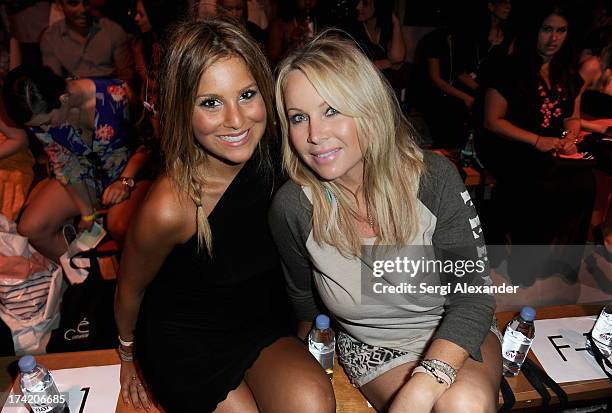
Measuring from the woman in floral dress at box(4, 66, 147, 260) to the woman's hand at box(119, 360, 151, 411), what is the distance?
115 cm

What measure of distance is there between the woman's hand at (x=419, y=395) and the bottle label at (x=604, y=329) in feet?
3.00

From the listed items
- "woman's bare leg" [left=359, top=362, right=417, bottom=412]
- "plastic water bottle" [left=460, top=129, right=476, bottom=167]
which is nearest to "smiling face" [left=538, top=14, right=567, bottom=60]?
"plastic water bottle" [left=460, top=129, right=476, bottom=167]

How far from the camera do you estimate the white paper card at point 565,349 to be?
1.79 metres

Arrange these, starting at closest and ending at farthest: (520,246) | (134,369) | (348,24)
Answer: (134,369)
(520,246)
(348,24)

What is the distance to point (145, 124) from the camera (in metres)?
2.79

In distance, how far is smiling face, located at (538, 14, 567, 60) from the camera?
9.95ft

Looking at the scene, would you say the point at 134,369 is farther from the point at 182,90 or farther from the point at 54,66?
the point at 54,66

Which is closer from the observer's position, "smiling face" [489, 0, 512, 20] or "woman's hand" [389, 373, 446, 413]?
"woman's hand" [389, 373, 446, 413]

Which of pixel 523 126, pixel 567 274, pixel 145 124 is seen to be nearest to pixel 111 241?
pixel 145 124

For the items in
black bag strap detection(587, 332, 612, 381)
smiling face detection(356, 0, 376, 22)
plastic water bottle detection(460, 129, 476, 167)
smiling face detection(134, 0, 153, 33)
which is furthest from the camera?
smiling face detection(134, 0, 153, 33)

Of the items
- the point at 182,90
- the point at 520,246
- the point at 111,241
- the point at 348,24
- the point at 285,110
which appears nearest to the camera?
the point at 182,90

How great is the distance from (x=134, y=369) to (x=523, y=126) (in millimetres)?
2875

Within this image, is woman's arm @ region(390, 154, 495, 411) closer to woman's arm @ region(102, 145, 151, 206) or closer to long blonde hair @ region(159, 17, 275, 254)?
long blonde hair @ region(159, 17, 275, 254)

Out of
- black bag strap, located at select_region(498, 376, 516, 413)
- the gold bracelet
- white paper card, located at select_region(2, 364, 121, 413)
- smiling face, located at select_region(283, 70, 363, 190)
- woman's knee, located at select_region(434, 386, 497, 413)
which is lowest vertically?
white paper card, located at select_region(2, 364, 121, 413)
